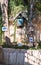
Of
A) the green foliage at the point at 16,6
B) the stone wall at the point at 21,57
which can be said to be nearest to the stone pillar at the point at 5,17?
the green foliage at the point at 16,6

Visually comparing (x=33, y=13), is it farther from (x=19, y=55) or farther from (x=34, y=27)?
(x=19, y=55)

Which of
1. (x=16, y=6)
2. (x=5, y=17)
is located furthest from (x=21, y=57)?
(x=16, y=6)

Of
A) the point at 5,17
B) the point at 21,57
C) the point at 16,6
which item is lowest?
the point at 21,57

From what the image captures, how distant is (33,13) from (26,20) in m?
1.51

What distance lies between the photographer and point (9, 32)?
19.5m

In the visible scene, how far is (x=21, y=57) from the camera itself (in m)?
15.3

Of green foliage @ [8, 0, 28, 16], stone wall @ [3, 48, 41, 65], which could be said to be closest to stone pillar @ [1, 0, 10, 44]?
green foliage @ [8, 0, 28, 16]

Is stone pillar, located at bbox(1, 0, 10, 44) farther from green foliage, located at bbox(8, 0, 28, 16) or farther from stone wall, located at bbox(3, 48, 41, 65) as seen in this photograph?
stone wall, located at bbox(3, 48, 41, 65)

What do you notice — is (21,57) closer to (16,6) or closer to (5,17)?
(5,17)

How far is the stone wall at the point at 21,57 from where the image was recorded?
1411 centimetres

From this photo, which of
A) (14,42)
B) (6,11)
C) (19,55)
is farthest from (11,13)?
(19,55)

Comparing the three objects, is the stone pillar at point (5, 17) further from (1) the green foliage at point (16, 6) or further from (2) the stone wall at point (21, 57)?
(2) the stone wall at point (21, 57)

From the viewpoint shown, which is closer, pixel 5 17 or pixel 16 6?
pixel 5 17

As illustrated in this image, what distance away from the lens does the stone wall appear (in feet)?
46.3
